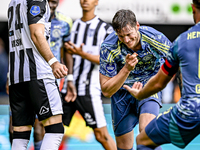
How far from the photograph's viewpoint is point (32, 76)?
10.0 ft

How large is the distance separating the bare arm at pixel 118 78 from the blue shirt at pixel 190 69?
23.1 inches

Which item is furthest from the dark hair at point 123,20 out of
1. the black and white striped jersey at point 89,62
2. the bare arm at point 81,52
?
the black and white striped jersey at point 89,62

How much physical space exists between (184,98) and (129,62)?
675 millimetres

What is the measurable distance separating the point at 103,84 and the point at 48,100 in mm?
556

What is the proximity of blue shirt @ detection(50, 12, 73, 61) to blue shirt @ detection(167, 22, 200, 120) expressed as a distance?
7.76 ft

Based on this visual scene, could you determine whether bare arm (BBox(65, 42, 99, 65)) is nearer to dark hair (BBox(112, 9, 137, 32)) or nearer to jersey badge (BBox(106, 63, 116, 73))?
jersey badge (BBox(106, 63, 116, 73))

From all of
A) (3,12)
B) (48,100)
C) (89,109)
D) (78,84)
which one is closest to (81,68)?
(78,84)

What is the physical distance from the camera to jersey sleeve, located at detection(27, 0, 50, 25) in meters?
3.05

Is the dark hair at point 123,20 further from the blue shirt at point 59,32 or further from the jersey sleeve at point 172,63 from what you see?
the blue shirt at point 59,32

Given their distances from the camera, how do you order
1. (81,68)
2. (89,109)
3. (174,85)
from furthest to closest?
(174,85) < (81,68) < (89,109)

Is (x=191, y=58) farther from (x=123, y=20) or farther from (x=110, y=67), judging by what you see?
(x=110, y=67)

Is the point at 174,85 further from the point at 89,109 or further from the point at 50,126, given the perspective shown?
the point at 50,126

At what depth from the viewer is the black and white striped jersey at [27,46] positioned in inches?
120

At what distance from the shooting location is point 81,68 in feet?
15.1
